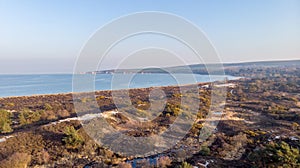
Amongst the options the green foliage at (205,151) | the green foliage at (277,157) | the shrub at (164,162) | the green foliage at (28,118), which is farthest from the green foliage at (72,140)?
the green foliage at (277,157)

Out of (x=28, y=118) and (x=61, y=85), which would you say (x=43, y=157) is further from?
(x=61, y=85)

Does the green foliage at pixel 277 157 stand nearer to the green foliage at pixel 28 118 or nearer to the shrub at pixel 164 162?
the shrub at pixel 164 162

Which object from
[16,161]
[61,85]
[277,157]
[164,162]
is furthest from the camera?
[61,85]

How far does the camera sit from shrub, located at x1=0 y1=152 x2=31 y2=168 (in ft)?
23.8

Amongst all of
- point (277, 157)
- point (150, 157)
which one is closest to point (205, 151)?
point (150, 157)

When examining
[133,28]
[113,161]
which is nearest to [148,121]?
[113,161]

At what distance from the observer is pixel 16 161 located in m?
7.42

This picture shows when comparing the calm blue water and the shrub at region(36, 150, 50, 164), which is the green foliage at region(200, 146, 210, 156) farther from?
the calm blue water

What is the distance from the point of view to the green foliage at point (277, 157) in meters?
7.28

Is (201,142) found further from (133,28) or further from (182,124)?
(133,28)

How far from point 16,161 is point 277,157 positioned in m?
9.30

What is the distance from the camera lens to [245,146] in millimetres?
10133

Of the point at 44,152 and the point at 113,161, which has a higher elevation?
the point at 44,152

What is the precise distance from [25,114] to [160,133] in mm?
9584
